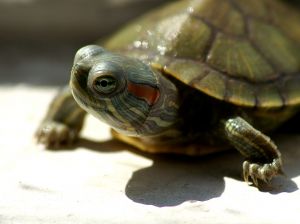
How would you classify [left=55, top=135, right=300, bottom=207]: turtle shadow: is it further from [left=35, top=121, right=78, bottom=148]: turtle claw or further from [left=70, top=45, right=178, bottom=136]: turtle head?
[left=70, top=45, right=178, bottom=136]: turtle head

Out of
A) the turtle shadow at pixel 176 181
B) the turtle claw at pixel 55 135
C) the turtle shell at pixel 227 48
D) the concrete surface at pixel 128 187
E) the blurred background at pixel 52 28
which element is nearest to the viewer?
the concrete surface at pixel 128 187

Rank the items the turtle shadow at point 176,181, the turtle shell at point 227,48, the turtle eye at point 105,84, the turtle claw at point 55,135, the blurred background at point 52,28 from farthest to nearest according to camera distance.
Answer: the blurred background at point 52,28 → the turtle claw at point 55,135 → the turtle shell at point 227,48 → the turtle shadow at point 176,181 → the turtle eye at point 105,84

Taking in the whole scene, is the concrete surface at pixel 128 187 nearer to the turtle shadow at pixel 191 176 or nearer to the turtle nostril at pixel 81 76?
the turtle shadow at pixel 191 176

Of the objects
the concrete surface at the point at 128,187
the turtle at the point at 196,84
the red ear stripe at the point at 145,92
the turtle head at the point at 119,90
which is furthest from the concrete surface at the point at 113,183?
the red ear stripe at the point at 145,92

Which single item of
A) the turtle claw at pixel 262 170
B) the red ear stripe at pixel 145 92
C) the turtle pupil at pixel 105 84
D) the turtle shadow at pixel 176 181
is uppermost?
the turtle pupil at pixel 105 84

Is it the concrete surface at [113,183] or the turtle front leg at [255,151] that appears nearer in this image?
the concrete surface at [113,183]

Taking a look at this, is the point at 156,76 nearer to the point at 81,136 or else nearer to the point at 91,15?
the point at 81,136

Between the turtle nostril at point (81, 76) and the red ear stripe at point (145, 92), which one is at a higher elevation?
the turtle nostril at point (81, 76)
